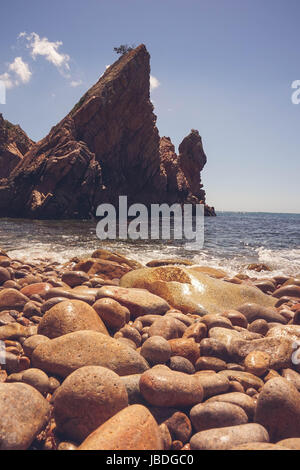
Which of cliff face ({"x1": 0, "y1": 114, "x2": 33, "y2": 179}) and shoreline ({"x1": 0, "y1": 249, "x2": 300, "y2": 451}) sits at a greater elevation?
cliff face ({"x1": 0, "y1": 114, "x2": 33, "y2": 179})

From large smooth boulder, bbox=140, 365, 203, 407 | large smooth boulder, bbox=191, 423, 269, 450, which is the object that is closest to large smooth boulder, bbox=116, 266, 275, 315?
large smooth boulder, bbox=140, 365, 203, 407

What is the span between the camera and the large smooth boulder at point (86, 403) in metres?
2.17

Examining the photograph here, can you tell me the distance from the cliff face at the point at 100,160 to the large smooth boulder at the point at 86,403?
34598mm

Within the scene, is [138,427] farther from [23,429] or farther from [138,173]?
[138,173]

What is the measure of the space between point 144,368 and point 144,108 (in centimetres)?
4714

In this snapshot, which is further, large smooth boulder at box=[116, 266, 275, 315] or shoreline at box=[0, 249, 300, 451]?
large smooth boulder at box=[116, 266, 275, 315]

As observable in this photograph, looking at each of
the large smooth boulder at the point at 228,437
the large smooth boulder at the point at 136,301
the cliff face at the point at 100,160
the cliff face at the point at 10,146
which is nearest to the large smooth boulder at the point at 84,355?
the large smooth boulder at the point at 228,437

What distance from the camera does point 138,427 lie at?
1.97 meters

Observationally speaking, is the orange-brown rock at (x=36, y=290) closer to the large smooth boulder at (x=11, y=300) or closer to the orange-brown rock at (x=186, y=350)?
the large smooth boulder at (x=11, y=300)

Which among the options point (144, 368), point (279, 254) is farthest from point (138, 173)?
point (144, 368)

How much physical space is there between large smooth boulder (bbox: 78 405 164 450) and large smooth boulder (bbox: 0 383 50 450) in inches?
16.0

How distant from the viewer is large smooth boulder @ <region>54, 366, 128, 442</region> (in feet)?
7.11

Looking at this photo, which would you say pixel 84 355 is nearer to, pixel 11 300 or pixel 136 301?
pixel 136 301

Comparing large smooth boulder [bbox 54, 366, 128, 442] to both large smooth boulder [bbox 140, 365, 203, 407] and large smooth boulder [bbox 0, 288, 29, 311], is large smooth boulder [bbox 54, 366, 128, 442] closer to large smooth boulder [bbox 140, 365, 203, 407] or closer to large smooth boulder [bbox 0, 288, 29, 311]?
large smooth boulder [bbox 140, 365, 203, 407]
